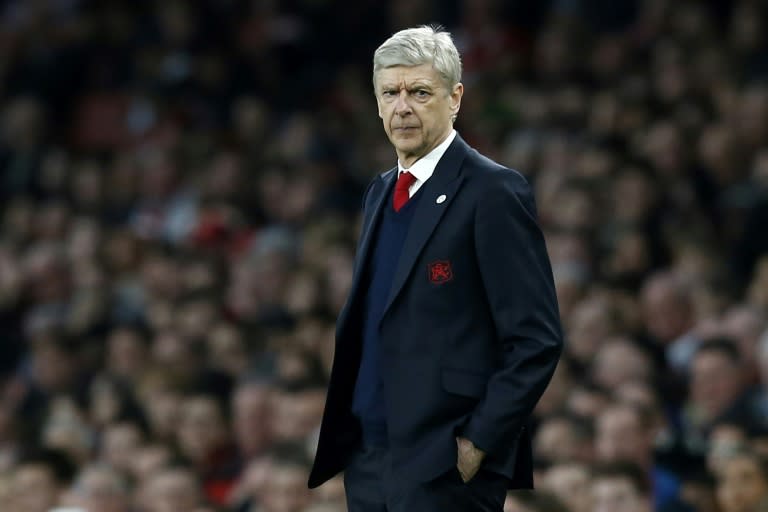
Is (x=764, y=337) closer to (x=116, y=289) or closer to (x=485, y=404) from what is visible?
(x=485, y=404)

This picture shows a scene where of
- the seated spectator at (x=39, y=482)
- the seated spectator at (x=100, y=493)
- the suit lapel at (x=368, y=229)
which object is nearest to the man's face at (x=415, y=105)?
the suit lapel at (x=368, y=229)

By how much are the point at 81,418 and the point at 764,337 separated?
12.7 ft

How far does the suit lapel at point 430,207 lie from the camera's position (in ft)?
11.7

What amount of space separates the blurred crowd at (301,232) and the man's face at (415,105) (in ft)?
8.24

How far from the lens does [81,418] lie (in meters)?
8.97

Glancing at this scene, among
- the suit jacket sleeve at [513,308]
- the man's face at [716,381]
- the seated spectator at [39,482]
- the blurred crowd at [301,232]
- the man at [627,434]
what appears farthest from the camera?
the seated spectator at [39,482]

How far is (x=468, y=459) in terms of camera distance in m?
3.45

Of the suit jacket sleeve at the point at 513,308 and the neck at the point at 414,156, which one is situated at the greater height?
the neck at the point at 414,156

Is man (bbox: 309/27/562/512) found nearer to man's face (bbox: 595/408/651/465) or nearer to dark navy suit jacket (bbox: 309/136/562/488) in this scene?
dark navy suit jacket (bbox: 309/136/562/488)

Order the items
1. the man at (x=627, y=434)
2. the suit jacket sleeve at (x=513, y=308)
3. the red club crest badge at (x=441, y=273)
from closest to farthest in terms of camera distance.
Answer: the suit jacket sleeve at (x=513, y=308), the red club crest badge at (x=441, y=273), the man at (x=627, y=434)

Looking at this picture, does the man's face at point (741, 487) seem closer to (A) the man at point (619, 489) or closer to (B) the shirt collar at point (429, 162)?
(A) the man at point (619, 489)

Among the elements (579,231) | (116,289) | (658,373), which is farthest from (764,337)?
(116,289)

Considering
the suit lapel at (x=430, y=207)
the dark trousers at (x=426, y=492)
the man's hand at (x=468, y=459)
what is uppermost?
the suit lapel at (x=430, y=207)

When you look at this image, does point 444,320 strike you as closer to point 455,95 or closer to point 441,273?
point 441,273
